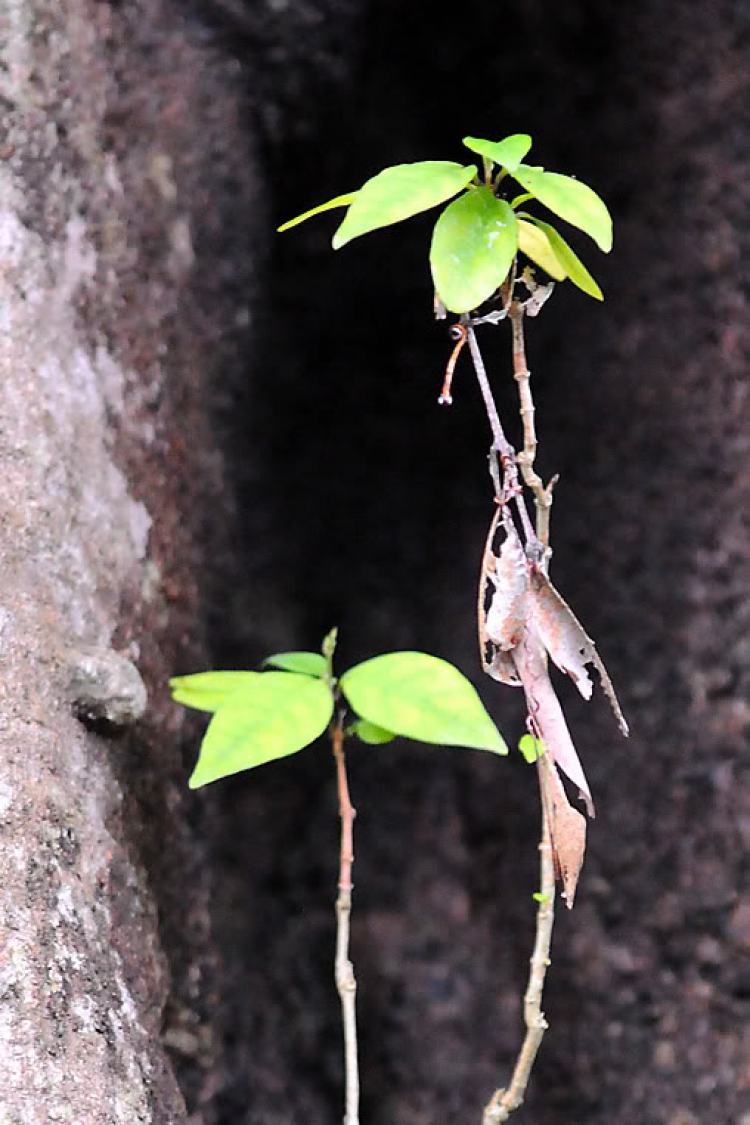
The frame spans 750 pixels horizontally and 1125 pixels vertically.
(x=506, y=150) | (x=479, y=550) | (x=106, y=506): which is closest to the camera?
(x=506, y=150)

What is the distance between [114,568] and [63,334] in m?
0.18

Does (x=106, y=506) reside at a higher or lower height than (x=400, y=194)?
lower

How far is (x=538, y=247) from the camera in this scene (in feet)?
2.13

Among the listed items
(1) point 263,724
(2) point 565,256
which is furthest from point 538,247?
(1) point 263,724

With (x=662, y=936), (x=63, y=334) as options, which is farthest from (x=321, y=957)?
(x=63, y=334)

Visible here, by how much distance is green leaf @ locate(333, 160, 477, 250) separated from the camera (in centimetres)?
55

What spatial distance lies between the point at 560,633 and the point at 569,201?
246 mm

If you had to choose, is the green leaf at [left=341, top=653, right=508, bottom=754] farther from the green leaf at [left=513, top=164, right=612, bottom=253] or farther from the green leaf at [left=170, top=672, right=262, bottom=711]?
the green leaf at [left=513, top=164, right=612, bottom=253]

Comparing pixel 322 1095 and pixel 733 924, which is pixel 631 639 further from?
pixel 322 1095

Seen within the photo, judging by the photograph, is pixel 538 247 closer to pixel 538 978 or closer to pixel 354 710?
pixel 354 710

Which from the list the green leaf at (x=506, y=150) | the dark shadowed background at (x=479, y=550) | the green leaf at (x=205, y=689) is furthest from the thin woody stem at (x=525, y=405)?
the dark shadowed background at (x=479, y=550)

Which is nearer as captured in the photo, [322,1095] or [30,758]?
[30,758]

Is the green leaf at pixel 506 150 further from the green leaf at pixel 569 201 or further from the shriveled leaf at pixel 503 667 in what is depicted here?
the shriveled leaf at pixel 503 667

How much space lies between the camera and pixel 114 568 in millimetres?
847
